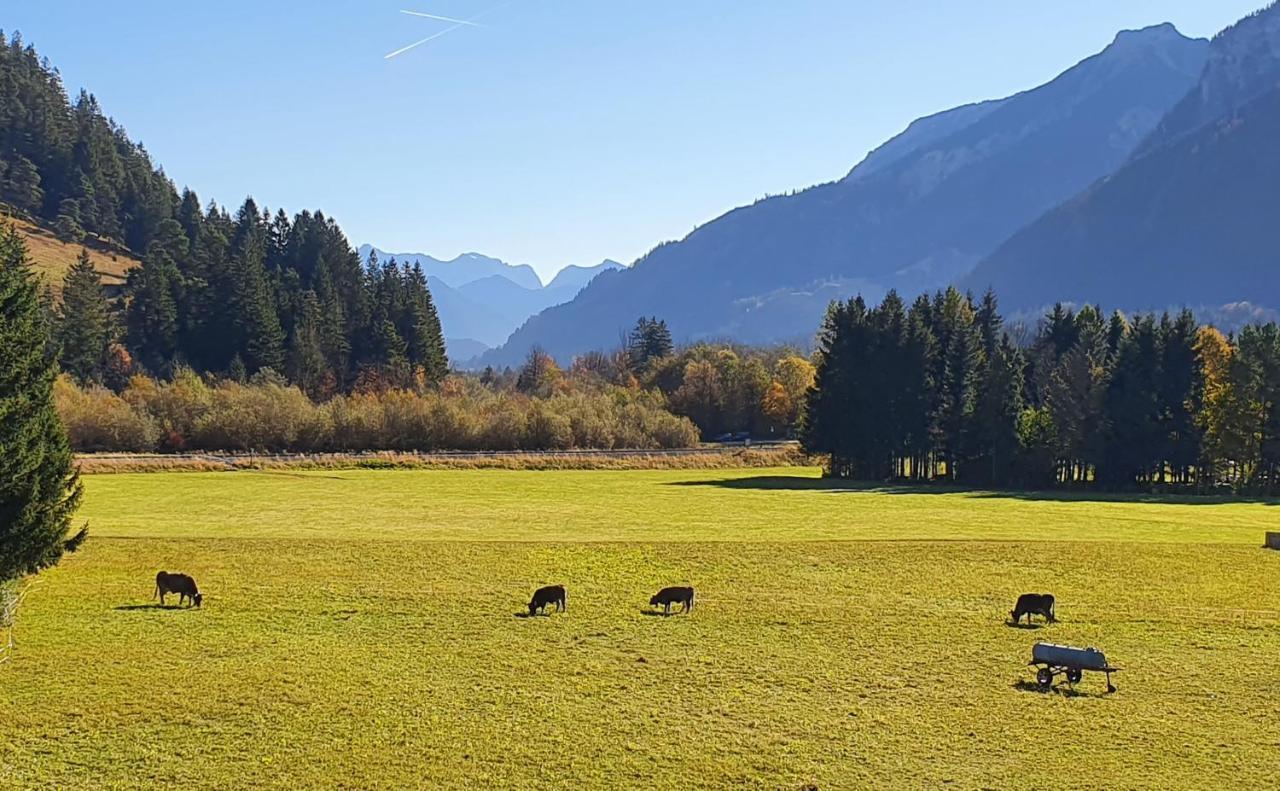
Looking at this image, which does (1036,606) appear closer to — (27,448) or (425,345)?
(27,448)

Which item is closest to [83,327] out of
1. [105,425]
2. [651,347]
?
[105,425]

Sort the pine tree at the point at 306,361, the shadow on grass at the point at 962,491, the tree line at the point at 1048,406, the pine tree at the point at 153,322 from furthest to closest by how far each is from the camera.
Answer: the pine tree at the point at 306,361
the pine tree at the point at 153,322
the tree line at the point at 1048,406
the shadow on grass at the point at 962,491

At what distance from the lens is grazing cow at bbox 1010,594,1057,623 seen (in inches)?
1064

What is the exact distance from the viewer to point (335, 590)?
101 feet

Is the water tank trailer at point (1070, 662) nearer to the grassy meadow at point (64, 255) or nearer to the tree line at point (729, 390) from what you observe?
the tree line at point (729, 390)

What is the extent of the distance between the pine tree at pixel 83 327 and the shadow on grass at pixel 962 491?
77.4m

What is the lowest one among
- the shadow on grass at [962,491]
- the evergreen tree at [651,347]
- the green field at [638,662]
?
the green field at [638,662]

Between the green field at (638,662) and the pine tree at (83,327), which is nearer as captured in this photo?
the green field at (638,662)

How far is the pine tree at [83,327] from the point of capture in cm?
11581

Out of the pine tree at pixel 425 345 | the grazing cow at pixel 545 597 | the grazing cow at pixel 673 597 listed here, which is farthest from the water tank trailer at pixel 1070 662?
the pine tree at pixel 425 345

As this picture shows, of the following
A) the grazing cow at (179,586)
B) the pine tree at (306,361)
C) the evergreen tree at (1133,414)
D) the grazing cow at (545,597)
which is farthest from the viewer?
the pine tree at (306,361)

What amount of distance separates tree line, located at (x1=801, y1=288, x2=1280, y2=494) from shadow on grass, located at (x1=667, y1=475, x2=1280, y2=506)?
4.31m

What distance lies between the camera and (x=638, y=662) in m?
22.7

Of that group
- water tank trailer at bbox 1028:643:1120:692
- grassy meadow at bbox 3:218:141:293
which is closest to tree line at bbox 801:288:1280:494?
water tank trailer at bbox 1028:643:1120:692
